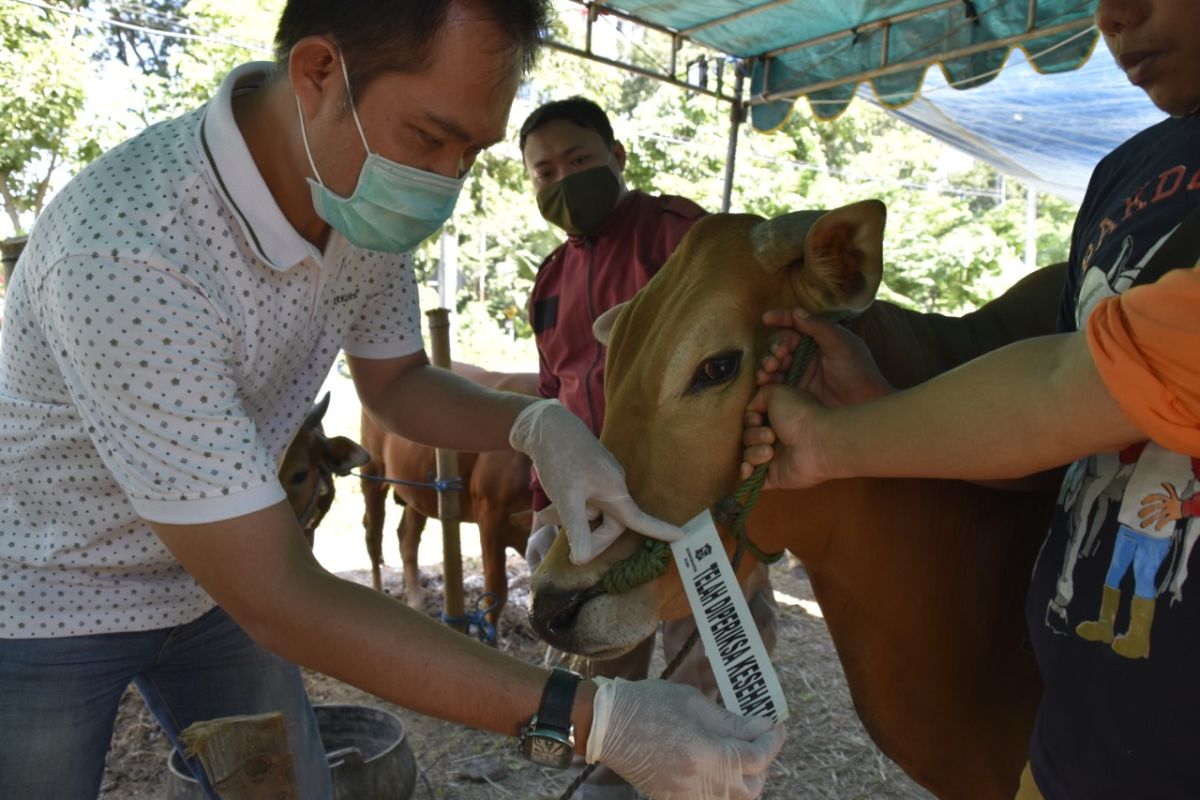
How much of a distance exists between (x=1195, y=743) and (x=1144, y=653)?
0.12 metres

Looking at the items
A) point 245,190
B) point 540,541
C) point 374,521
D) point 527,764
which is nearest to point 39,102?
point 374,521

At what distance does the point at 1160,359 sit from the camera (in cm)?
110

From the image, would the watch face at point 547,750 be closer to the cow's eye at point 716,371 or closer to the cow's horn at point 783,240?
the cow's eye at point 716,371

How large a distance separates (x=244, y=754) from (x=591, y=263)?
2998 millimetres

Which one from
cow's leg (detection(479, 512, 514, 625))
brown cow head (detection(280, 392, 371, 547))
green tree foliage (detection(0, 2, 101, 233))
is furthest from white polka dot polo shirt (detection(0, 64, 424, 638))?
green tree foliage (detection(0, 2, 101, 233))

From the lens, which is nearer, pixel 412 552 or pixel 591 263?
pixel 591 263

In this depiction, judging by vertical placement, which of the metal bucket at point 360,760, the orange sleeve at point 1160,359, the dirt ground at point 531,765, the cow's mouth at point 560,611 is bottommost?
the dirt ground at point 531,765

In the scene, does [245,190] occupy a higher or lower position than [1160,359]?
higher

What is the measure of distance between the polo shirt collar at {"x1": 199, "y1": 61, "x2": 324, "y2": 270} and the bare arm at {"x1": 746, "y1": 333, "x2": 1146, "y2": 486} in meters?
1.12

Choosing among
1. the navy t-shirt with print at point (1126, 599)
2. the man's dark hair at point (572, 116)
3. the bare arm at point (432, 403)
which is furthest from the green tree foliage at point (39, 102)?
the navy t-shirt with print at point (1126, 599)

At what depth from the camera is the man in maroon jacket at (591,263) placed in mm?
3990

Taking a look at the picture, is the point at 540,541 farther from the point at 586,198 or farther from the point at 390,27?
the point at 390,27

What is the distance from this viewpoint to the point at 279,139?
1967 millimetres

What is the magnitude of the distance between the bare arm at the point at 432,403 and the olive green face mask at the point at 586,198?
1.73m
